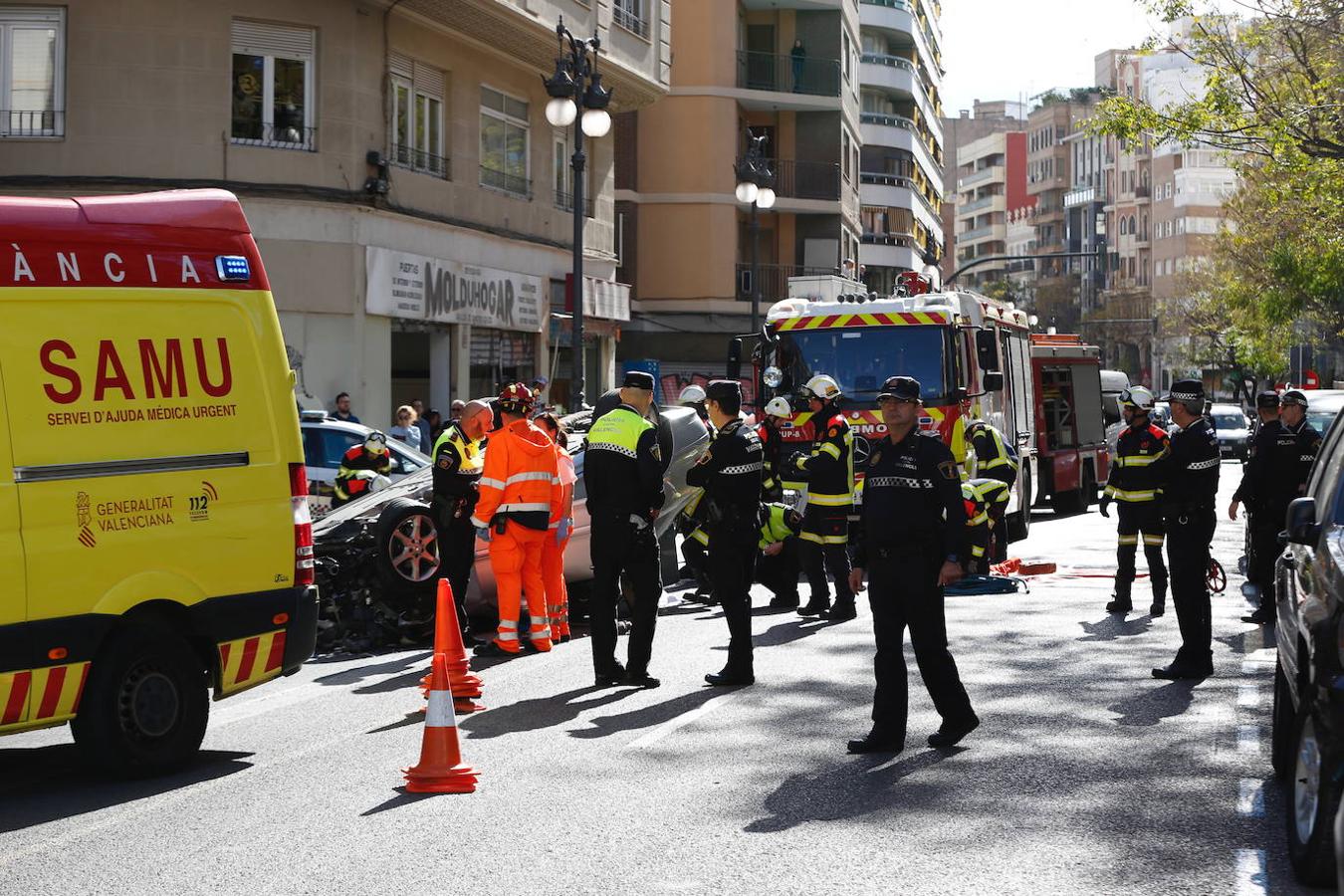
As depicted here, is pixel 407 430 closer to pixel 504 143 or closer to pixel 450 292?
pixel 450 292

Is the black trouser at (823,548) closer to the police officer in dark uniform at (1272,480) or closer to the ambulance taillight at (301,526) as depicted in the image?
the police officer in dark uniform at (1272,480)

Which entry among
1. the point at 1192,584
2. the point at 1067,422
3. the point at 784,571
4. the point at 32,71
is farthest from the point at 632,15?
the point at 1192,584

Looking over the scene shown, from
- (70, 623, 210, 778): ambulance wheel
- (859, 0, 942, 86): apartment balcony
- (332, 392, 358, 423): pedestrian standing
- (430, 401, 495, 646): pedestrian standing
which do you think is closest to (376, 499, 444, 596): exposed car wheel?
(430, 401, 495, 646): pedestrian standing

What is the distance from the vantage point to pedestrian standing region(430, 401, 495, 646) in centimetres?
1309

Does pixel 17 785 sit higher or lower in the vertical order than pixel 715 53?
lower

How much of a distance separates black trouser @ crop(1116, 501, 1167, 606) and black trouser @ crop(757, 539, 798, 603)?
106 inches

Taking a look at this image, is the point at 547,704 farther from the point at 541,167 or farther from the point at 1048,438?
the point at 541,167

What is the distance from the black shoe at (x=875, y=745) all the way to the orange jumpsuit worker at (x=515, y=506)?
4.00 meters

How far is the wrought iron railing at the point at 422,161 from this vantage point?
85.1ft

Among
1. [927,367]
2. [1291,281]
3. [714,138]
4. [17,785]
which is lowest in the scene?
[17,785]

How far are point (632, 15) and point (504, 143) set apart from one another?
14.5ft

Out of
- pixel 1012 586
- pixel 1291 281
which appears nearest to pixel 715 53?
pixel 1291 281

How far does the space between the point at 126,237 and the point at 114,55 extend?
15.7 meters

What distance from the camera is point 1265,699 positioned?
10477 millimetres
